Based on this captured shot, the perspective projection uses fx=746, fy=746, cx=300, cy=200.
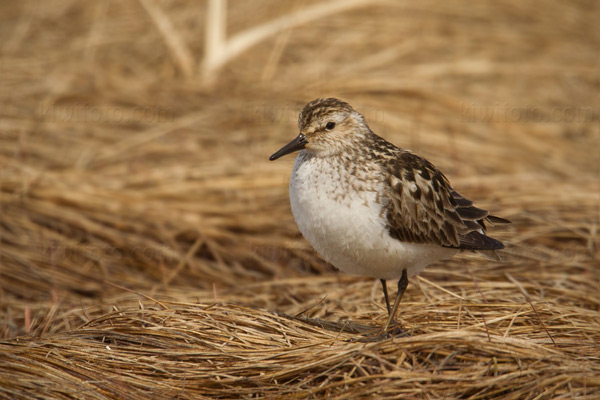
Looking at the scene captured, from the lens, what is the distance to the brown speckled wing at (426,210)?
16.1 ft

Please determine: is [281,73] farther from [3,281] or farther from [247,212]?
[3,281]

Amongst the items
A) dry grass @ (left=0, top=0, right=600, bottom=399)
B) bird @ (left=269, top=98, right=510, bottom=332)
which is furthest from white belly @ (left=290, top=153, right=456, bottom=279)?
dry grass @ (left=0, top=0, right=600, bottom=399)

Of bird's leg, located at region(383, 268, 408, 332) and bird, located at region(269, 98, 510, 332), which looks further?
bird's leg, located at region(383, 268, 408, 332)

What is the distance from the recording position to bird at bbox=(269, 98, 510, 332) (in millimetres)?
4746

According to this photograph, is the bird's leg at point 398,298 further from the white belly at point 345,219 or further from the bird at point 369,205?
the white belly at point 345,219

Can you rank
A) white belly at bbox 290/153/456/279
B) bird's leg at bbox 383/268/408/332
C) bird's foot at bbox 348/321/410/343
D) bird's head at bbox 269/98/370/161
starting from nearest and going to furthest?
white belly at bbox 290/153/456/279 → bird's foot at bbox 348/321/410/343 → bird's leg at bbox 383/268/408/332 → bird's head at bbox 269/98/370/161

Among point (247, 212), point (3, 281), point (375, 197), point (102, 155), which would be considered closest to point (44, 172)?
point (102, 155)

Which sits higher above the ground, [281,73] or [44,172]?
[281,73]

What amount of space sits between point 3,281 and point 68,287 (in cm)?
59

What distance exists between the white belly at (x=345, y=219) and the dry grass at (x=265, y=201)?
55cm

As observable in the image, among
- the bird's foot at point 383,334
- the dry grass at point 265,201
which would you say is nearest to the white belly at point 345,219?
the bird's foot at point 383,334

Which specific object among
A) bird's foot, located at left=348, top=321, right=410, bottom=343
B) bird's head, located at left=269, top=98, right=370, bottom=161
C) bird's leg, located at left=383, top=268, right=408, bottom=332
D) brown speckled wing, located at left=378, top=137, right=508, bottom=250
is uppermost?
bird's head, located at left=269, top=98, right=370, bottom=161

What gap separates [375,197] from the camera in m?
4.84

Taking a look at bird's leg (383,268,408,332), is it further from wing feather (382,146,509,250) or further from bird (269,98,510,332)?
wing feather (382,146,509,250)
